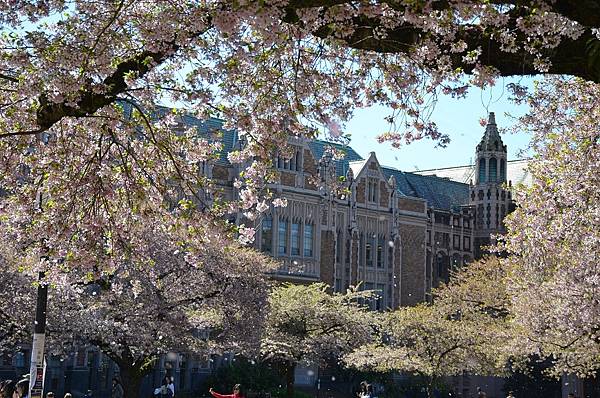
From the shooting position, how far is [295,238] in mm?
48781

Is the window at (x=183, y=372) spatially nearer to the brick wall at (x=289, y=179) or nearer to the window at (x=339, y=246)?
the brick wall at (x=289, y=179)

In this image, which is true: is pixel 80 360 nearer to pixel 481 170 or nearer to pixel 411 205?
pixel 411 205

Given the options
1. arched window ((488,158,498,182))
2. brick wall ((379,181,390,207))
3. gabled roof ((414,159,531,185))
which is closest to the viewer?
brick wall ((379,181,390,207))

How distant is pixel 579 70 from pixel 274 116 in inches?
145

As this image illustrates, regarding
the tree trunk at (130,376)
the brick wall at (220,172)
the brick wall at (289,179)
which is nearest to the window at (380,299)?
the brick wall at (289,179)

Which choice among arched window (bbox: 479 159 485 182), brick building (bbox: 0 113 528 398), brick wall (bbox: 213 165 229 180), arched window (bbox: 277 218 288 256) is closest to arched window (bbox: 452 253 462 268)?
brick building (bbox: 0 113 528 398)

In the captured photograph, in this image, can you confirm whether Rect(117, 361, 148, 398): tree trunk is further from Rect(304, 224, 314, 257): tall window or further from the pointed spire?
the pointed spire

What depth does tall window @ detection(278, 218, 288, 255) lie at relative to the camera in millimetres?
47844

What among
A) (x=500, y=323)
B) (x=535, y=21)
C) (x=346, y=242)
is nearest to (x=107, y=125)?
(x=535, y=21)

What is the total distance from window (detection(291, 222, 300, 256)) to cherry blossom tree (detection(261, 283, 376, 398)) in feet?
41.3

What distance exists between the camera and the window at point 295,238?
48.6 m

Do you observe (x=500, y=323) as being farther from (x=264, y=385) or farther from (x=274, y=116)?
(x=274, y=116)

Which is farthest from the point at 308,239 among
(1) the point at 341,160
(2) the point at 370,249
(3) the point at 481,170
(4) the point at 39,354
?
(4) the point at 39,354

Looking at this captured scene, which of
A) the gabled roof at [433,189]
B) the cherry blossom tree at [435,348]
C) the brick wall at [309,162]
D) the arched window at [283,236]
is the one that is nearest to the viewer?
the cherry blossom tree at [435,348]
